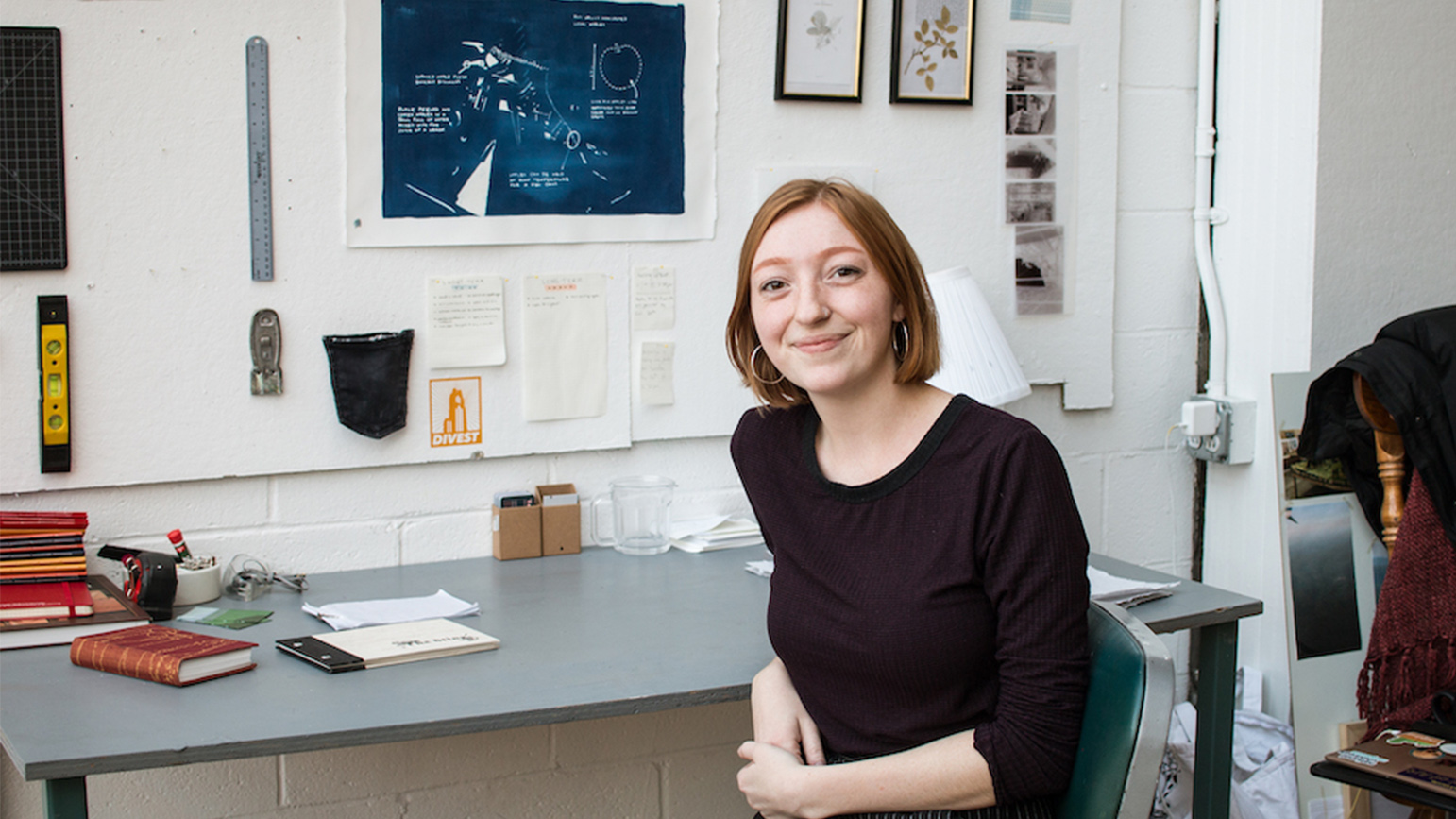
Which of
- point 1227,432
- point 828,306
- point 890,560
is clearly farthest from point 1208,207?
point 890,560

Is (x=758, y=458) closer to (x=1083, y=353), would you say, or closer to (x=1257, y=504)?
(x=1083, y=353)

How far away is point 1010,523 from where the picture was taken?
4.17 ft

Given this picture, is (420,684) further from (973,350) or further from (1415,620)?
(1415,620)

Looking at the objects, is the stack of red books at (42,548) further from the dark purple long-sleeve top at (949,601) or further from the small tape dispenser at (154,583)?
the dark purple long-sleeve top at (949,601)

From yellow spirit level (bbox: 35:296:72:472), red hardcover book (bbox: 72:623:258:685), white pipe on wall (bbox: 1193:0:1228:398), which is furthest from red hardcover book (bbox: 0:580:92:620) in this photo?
white pipe on wall (bbox: 1193:0:1228:398)

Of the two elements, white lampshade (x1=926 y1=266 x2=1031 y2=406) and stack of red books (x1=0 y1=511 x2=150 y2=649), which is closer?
stack of red books (x1=0 y1=511 x2=150 y2=649)

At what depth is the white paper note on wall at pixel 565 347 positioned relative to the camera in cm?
226

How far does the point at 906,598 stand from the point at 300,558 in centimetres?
128

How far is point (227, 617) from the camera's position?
1816 mm

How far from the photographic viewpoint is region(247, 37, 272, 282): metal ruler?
204cm

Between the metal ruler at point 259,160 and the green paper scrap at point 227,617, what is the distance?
0.59 metres

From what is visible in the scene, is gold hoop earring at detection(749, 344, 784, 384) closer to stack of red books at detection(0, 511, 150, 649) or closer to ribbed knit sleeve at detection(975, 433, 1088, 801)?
ribbed knit sleeve at detection(975, 433, 1088, 801)

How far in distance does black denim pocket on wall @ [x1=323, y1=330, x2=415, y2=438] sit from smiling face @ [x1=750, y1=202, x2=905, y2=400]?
37.5 inches

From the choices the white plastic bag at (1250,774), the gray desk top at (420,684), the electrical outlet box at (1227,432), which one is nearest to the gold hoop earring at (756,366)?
the gray desk top at (420,684)
